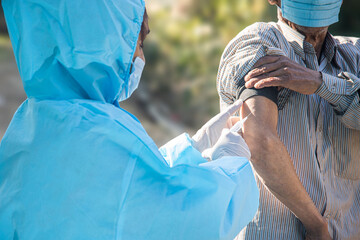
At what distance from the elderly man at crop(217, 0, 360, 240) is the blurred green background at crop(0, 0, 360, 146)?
3.20m

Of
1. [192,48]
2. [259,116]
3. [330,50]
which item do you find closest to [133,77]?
[259,116]

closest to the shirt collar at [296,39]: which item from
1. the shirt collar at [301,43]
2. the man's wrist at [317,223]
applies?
the shirt collar at [301,43]

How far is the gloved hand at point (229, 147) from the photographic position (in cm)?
164

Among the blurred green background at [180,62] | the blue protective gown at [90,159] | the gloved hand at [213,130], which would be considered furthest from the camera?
the blurred green background at [180,62]

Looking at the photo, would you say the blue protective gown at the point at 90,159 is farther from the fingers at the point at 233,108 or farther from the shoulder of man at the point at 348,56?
the shoulder of man at the point at 348,56

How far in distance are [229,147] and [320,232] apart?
61cm

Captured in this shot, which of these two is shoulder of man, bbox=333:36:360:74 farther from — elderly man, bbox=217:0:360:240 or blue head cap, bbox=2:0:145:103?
blue head cap, bbox=2:0:145:103

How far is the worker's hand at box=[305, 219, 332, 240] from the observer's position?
1.91 meters

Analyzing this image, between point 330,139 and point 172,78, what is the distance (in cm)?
379

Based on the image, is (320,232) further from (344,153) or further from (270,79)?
(270,79)

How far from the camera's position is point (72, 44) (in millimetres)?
1387

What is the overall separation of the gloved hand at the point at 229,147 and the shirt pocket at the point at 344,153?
0.54 m

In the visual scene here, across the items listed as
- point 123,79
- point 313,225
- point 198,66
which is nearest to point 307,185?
point 313,225

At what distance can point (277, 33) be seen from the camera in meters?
1.99
